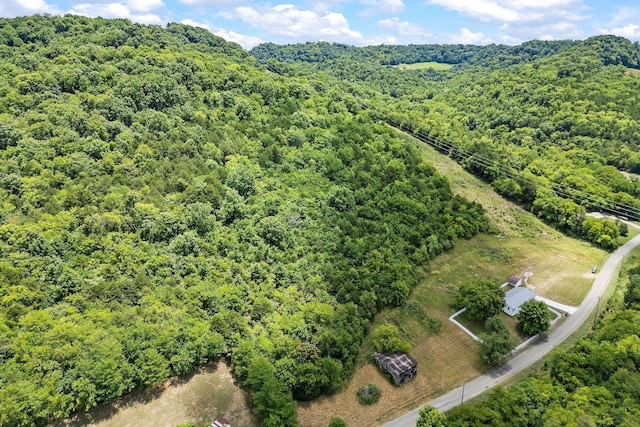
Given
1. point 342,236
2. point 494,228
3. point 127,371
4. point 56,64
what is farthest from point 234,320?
point 56,64

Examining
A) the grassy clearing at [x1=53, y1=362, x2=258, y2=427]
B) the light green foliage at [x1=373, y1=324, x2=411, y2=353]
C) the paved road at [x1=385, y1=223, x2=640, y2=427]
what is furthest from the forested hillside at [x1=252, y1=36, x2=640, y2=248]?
the grassy clearing at [x1=53, y1=362, x2=258, y2=427]

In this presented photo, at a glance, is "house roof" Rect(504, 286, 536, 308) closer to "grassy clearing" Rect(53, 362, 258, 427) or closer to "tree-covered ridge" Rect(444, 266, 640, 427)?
"tree-covered ridge" Rect(444, 266, 640, 427)

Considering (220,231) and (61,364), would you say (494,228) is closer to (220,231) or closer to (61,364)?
(220,231)

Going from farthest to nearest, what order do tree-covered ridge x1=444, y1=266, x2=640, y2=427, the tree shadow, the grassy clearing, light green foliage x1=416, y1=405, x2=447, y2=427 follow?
the grassy clearing, the tree shadow, light green foliage x1=416, y1=405, x2=447, y2=427, tree-covered ridge x1=444, y1=266, x2=640, y2=427

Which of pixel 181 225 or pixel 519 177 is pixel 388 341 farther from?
pixel 519 177

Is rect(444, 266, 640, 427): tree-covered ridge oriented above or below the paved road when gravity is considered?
above

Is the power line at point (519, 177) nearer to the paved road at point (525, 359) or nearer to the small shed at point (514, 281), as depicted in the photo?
the paved road at point (525, 359)

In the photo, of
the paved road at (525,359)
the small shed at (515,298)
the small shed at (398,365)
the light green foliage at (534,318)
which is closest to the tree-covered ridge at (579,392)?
the paved road at (525,359)

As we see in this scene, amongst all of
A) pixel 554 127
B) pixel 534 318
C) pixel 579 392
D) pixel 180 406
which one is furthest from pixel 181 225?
pixel 554 127
